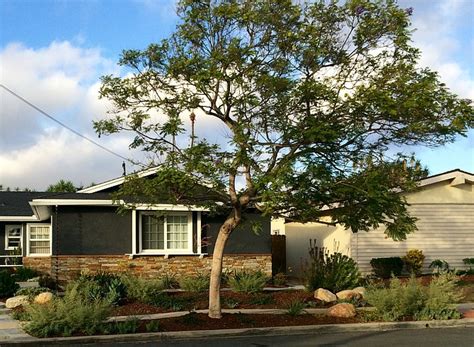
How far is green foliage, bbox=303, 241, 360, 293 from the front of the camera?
55.2ft

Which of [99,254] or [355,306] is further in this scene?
[99,254]

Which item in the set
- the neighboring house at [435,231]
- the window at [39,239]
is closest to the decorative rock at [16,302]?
the window at [39,239]

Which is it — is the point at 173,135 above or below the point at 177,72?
below

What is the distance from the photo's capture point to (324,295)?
51.2 ft

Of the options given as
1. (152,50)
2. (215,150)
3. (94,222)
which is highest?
(152,50)

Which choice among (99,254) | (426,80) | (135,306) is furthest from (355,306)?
(99,254)

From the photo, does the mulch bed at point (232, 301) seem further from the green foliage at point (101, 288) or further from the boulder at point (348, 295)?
the boulder at point (348, 295)

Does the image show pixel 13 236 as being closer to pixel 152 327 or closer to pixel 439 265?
pixel 152 327

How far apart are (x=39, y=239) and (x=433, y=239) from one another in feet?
49.8

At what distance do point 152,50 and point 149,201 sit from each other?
3.33 m

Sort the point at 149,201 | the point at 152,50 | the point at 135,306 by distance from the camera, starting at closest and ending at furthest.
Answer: the point at 152,50, the point at 149,201, the point at 135,306

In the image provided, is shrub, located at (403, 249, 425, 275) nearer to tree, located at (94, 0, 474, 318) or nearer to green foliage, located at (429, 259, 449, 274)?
green foliage, located at (429, 259, 449, 274)

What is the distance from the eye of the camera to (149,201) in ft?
43.2

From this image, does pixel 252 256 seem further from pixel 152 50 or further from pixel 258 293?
pixel 152 50
